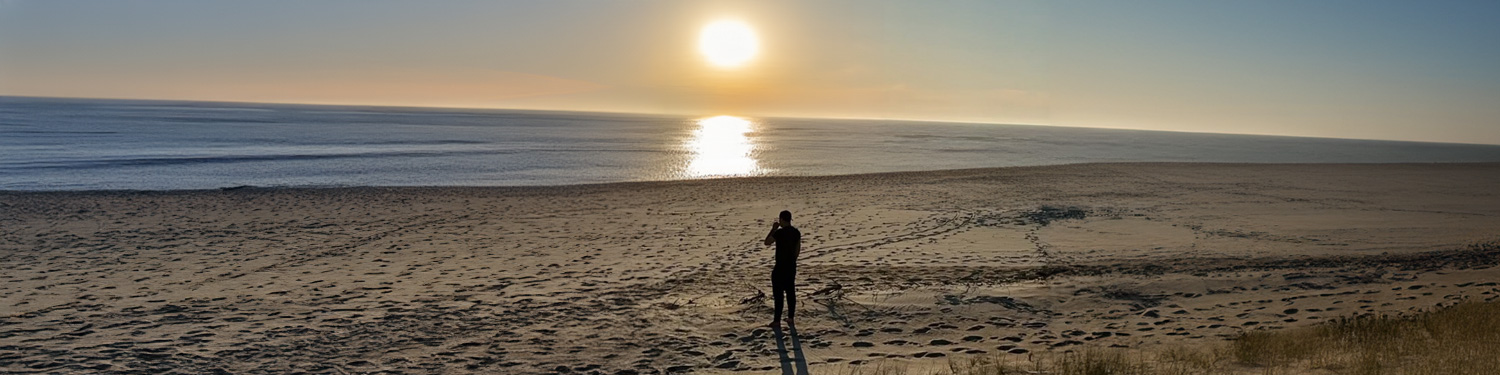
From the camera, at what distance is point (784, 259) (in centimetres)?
1020

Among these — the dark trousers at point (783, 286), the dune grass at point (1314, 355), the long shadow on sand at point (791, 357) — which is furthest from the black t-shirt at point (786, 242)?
the dune grass at point (1314, 355)

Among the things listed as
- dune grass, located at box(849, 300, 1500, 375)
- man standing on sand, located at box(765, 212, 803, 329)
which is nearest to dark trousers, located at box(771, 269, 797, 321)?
man standing on sand, located at box(765, 212, 803, 329)

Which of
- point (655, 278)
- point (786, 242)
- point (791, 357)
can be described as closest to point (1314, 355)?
point (791, 357)

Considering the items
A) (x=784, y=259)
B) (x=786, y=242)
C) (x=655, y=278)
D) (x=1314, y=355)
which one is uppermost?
(x=786, y=242)

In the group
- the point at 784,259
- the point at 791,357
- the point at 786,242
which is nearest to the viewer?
the point at 791,357

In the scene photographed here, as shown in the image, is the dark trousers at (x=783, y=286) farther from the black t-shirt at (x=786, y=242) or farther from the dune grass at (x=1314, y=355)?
the dune grass at (x=1314, y=355)

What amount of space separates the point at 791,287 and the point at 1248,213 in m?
20.3

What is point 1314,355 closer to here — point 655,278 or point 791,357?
point 791,357

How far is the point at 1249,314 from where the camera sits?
1131cm

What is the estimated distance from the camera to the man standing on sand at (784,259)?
9.97 meters

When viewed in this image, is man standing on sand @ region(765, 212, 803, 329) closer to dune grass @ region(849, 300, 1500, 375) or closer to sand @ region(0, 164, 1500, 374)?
sand @ region(0, 164, 1500, 374)

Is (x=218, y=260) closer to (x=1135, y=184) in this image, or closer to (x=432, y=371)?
(x=432, y=371)

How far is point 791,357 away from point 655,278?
5217 mm

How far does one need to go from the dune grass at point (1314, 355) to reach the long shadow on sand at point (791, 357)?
60 cm
